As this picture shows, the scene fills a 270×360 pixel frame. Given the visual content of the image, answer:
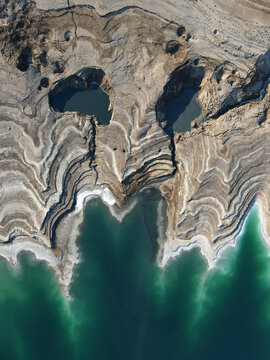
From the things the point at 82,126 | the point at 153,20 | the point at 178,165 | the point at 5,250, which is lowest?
the point at 5,250

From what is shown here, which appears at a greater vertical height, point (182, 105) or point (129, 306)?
point (182, 105)

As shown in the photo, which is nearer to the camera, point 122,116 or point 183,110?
point 122,116

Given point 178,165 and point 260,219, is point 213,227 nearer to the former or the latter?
point 260,219

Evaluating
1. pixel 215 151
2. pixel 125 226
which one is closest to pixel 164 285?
pixel 125 226

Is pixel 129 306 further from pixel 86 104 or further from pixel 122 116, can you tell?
pixel 86 104

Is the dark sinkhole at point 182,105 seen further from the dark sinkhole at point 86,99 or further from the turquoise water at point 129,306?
the turquoise water at point 129,306

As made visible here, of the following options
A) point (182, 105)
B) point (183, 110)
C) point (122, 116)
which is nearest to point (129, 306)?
point (122, 116)
